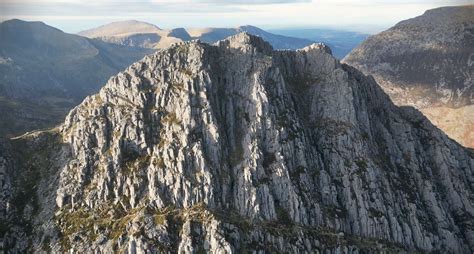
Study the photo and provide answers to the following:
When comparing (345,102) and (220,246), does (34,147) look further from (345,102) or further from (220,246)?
(345,102)

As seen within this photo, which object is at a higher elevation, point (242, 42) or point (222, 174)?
point (242, 42)

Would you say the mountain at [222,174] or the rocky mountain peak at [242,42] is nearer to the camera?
the mountain at [222,174]

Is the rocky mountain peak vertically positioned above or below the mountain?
above

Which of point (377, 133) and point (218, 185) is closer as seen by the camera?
point (218, 185)

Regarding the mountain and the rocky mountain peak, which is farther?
the rocky mountain peak

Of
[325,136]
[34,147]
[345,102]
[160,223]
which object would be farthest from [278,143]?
[34,147]

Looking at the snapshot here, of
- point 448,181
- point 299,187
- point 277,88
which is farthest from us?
point 448,181

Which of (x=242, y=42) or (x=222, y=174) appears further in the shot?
(x=242, y=42)

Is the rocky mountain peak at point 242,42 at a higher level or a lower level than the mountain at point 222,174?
higher
